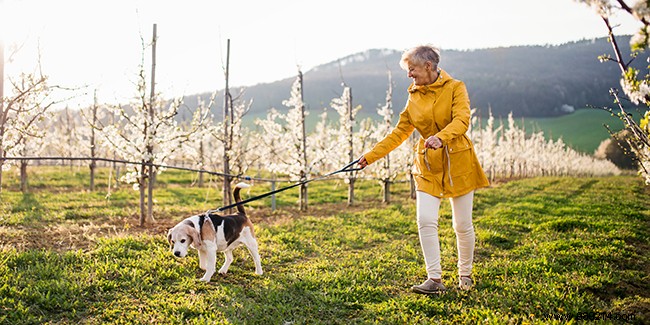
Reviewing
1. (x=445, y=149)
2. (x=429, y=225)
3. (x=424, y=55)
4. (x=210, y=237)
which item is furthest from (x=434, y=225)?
(x=210, y=237)

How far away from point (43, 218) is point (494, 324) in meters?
11.5

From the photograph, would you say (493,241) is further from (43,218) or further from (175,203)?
(175,203)

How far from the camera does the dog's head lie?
5.68m

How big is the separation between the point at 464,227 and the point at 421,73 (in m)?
1.86

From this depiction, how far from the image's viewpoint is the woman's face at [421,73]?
5082mm


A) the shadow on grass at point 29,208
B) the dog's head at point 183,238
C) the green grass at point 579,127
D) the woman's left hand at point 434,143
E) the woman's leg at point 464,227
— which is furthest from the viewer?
the green grass at point 579,127

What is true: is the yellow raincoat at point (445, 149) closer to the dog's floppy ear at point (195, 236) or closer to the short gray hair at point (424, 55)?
the short gray hair at point (424, 55)

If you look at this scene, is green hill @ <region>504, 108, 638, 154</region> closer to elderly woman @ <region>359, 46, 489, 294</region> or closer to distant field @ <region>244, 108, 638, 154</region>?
distant field @ <region>244, 108, 638, 154</region>

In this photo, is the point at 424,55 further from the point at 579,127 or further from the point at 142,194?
the point at 579,127

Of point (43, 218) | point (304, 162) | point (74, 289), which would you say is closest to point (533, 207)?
point (304, 162)

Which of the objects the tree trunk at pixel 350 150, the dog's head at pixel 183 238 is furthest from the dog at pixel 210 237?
the tree trunk at pixel 350 150

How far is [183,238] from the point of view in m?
5.73

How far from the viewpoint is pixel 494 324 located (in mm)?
4211

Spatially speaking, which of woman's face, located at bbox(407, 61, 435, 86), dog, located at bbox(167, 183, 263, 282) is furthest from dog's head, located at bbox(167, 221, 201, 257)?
woman's face, located at bbox(407, 61, 435, 86)
